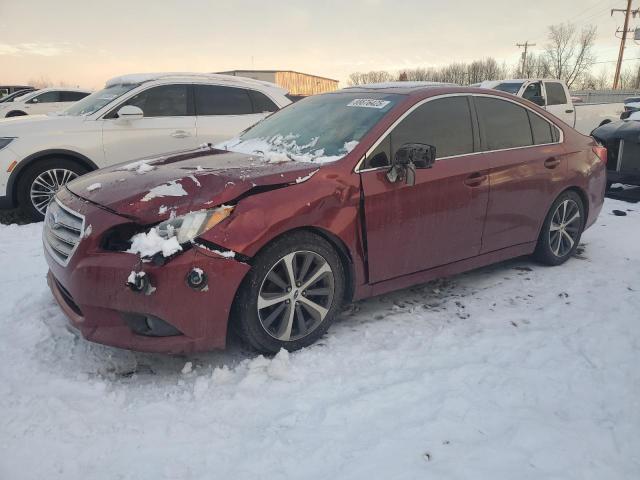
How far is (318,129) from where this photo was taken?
12.3 feet

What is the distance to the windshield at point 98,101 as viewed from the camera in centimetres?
666

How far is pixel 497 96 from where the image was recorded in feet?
13.8

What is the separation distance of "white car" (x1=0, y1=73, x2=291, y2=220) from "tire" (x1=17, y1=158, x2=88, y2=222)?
1 centimetres

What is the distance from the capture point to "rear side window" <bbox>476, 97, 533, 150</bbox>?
13.3 feet

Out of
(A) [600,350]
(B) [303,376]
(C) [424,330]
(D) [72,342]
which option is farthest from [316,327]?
(A) [600,350]

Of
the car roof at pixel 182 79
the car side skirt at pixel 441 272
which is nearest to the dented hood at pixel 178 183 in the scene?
the car side skirt at pixel 441 272

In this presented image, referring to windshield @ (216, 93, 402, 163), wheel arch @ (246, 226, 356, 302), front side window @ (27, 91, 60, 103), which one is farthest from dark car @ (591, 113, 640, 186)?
front side window @ (27, 91, 60, 103)

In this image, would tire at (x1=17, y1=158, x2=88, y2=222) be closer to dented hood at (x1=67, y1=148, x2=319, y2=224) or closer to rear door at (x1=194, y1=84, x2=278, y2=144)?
rear door at (x1=194, y1=84, x2=278, y2=144)

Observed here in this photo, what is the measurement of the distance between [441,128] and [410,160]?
632 millimetres

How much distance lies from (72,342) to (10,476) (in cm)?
114

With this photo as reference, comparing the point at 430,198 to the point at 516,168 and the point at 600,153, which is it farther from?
the point at 600,153

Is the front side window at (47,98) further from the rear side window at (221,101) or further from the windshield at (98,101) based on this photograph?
the rear side window at (221,101)

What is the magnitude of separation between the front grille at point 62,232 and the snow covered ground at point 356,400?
63cm

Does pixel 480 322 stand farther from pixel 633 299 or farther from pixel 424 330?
pixel 633 299
